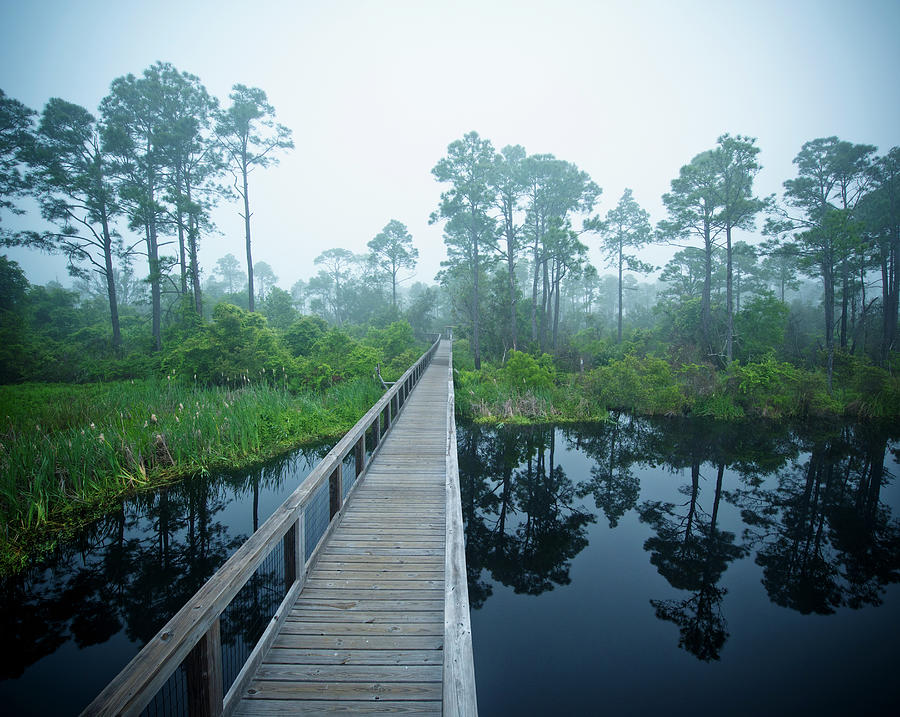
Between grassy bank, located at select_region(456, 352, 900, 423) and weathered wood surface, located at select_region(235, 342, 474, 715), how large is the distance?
353 inches

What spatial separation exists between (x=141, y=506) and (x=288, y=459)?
2.99m

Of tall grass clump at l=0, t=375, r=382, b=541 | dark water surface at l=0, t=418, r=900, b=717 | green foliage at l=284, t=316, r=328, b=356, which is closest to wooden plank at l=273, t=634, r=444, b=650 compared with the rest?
dark water surface at l=0, t=418, r=900, b=717

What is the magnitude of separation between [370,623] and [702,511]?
7.42 m

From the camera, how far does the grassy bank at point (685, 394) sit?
1366 cm

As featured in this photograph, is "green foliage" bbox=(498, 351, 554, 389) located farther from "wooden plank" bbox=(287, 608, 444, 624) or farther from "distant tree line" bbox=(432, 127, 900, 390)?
"wooden plank" bbox=(287, 608, 444, 624)

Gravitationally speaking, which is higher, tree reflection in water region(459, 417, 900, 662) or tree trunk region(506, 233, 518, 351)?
tree trunk region(506, 233, 518, 351)

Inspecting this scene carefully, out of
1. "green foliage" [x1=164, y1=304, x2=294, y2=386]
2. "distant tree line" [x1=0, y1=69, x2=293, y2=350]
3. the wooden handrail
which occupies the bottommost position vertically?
the wooden handrail

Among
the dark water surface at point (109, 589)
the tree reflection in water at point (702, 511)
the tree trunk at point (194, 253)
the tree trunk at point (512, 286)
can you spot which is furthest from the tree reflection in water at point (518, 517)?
the tree trunk at point (194, 253)

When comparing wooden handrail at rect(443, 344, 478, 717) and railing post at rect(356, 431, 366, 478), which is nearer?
wooden handrail at rect(443, 344, 478, 717)

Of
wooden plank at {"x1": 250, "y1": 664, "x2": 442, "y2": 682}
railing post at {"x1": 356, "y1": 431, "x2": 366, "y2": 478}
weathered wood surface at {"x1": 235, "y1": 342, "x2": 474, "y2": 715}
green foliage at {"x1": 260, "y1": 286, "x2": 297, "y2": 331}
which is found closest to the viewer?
weathered wood surface at {"x1": 235, "y1": 342, "x2": 474, "y2": 715}

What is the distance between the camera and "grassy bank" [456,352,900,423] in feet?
44.8

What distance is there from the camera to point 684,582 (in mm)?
5609

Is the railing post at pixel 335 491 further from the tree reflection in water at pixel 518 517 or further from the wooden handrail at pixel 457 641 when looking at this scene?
the tree reflection in water at pixel 518 517

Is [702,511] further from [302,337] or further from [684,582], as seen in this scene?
[302,337]
